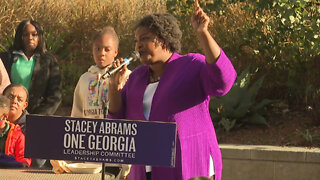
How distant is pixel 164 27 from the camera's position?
392cm

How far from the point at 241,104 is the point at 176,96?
474 centimetres

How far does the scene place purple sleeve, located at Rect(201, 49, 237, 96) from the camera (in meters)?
3.58

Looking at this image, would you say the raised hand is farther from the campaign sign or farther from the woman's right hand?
the campaign sign

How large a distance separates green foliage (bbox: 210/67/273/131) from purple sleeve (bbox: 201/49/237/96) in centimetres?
467

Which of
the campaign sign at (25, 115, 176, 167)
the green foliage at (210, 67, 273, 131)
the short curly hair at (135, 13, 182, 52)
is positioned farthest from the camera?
the green foliage at (210, 67, 273, 131)

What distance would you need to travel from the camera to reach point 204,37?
351 centimetres

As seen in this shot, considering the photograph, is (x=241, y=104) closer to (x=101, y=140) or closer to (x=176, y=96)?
(x=176, y=96)

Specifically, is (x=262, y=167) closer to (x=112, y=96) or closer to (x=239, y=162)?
(x=239, y=162)

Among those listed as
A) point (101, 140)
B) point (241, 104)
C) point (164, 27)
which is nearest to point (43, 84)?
point (241, 104)

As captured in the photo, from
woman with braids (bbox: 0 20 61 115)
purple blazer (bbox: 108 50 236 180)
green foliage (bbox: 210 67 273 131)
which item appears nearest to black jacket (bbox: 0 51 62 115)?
Answer: woman with braids (bbox: 0 20 61 115)

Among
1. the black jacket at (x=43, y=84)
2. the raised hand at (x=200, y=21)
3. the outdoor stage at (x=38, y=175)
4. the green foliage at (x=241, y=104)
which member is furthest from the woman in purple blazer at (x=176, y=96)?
the green foliage at (x=241, y=104)

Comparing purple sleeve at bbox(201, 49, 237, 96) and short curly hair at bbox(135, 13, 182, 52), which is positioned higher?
short curly hair at bbox(135, 13, 182, 52)

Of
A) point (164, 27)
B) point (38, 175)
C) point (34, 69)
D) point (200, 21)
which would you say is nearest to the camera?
point (200, 21)

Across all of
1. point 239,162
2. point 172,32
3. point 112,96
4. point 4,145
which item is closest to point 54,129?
point 112,96
